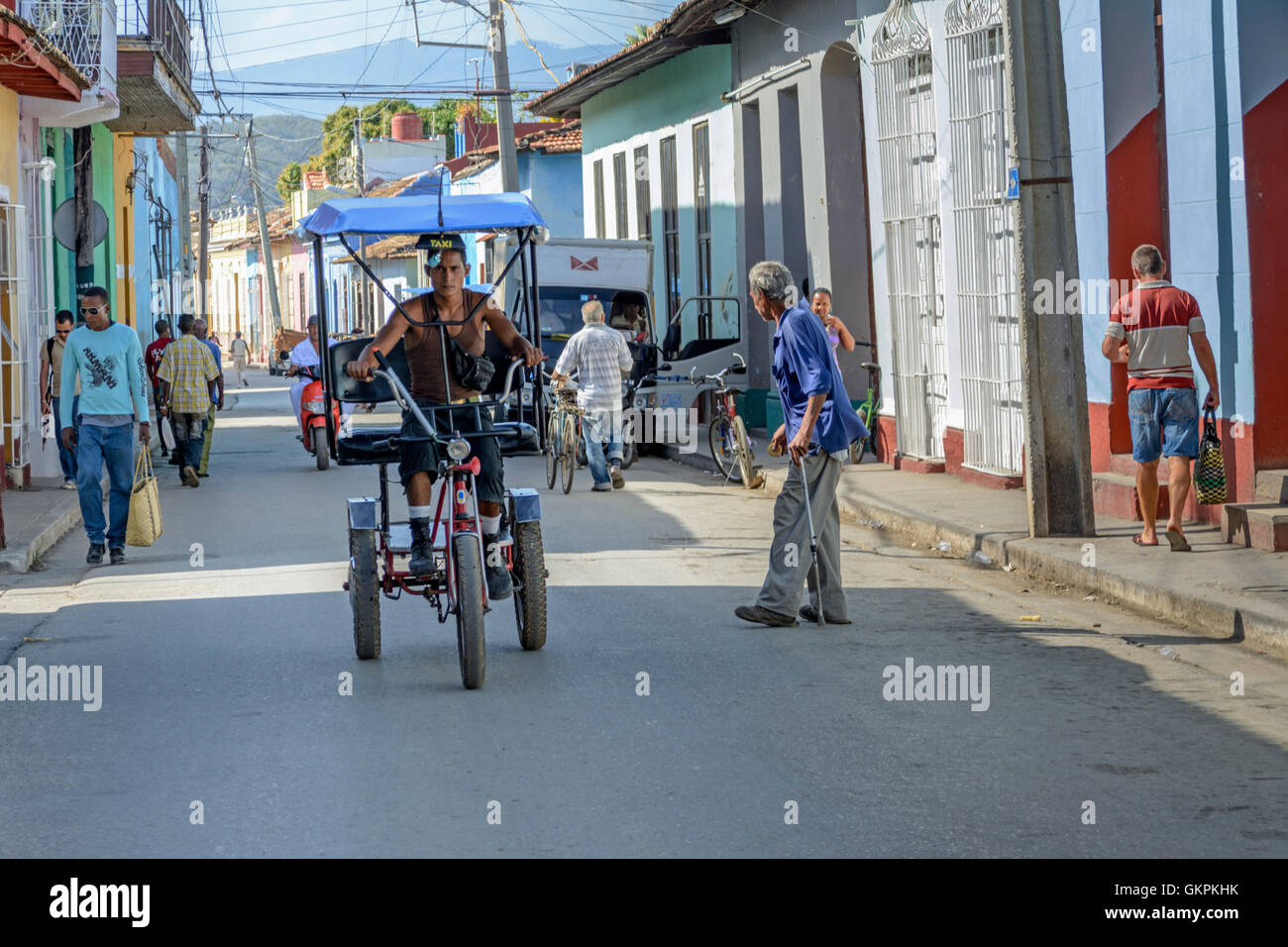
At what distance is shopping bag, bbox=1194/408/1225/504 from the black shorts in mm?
5069

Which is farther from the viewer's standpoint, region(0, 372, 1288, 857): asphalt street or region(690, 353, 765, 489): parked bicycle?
region(690, 353, 765, 489): parked bicycle

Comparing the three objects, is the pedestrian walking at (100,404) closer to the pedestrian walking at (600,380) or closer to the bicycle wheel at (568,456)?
the bicycle wheel at (568,456)

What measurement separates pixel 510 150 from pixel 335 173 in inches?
1884

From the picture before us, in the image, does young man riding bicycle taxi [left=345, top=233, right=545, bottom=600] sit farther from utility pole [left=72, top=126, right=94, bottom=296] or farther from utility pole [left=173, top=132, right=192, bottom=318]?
utility pole [left=173, top=132, right=192, bottom=318]

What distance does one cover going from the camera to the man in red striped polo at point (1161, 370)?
1047 centimetres

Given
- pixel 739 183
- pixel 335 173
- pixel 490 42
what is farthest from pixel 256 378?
pixel 739 183

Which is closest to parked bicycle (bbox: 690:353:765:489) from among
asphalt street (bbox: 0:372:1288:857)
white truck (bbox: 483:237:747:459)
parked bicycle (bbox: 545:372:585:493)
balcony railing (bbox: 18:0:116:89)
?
parked bicycle (bbox: 545:372:585:493)

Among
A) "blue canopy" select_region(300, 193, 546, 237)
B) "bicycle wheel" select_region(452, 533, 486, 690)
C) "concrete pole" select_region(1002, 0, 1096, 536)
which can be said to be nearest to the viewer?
"bicycle wheel" select_region(452, 533, 486, 690)

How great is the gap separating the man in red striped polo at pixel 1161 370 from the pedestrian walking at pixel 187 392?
10.8 metres

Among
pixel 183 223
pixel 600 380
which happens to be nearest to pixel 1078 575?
pixel 600 380

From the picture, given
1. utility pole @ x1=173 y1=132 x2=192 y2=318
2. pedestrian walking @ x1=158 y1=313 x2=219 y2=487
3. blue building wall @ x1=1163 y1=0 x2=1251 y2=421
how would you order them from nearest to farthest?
blue building wall @ x1=1163 y1=0 x2=1251 y2=421 → pedestrian walking @ x1=158 y1=313 x2=219 y2=487 → utility pole @ x1=173 y1=132 x2=192 y2=318

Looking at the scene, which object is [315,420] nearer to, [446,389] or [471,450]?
[446,389]

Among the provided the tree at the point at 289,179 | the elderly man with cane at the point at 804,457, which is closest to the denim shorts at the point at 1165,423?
the elderly man with cane at the point at 804,457

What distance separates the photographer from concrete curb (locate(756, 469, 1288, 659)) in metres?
8.41
